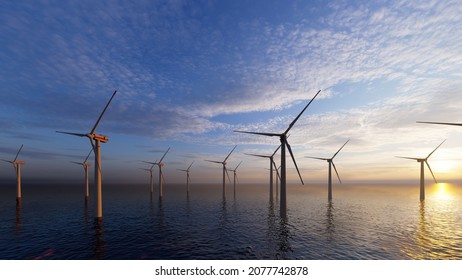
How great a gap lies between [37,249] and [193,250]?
31.1 m

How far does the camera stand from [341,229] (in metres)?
59.3

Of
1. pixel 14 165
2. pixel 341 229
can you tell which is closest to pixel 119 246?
pixel 341 229

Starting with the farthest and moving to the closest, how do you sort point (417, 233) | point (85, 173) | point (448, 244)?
point (85, 173) → point (417, 233) → point (448, 244)

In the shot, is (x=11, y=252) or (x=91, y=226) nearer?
(x=11, y=252)

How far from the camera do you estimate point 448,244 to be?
47375 mm

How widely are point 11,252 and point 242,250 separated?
1746 inches

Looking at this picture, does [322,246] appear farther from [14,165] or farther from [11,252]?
[14,165]

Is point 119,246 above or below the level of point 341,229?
above
